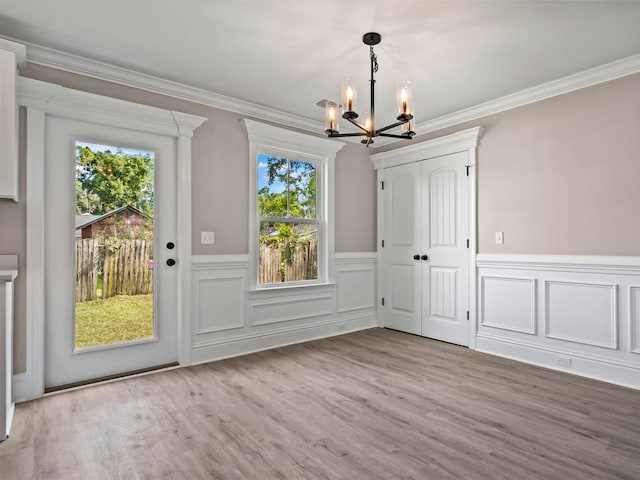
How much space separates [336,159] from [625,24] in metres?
2.84

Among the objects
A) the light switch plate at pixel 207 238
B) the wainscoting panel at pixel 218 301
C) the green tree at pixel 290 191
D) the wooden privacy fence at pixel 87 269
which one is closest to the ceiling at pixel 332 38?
the green tree at pixel 290 191

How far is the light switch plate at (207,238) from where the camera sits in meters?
3.53

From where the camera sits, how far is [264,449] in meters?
2.04

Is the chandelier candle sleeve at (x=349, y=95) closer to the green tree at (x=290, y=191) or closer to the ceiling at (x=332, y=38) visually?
the ceiling at (x=332, y=38)

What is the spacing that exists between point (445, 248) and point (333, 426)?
256 cm

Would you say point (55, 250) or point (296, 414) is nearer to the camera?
point (296, 414)

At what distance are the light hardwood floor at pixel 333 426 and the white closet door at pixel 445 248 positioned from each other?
85cm

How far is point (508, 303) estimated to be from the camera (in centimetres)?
369

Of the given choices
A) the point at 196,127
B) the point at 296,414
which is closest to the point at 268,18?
the point at 196,127

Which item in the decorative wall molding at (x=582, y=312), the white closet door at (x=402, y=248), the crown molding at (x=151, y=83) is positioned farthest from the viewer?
the white closet door at (x=402, y=248)

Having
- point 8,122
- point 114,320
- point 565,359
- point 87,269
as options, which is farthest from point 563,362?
point 8,122

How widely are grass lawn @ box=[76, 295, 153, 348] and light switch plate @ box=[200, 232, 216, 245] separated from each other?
66cm

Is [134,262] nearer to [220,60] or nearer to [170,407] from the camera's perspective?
Result: [170,407]

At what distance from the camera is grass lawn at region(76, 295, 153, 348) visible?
2986 mm
